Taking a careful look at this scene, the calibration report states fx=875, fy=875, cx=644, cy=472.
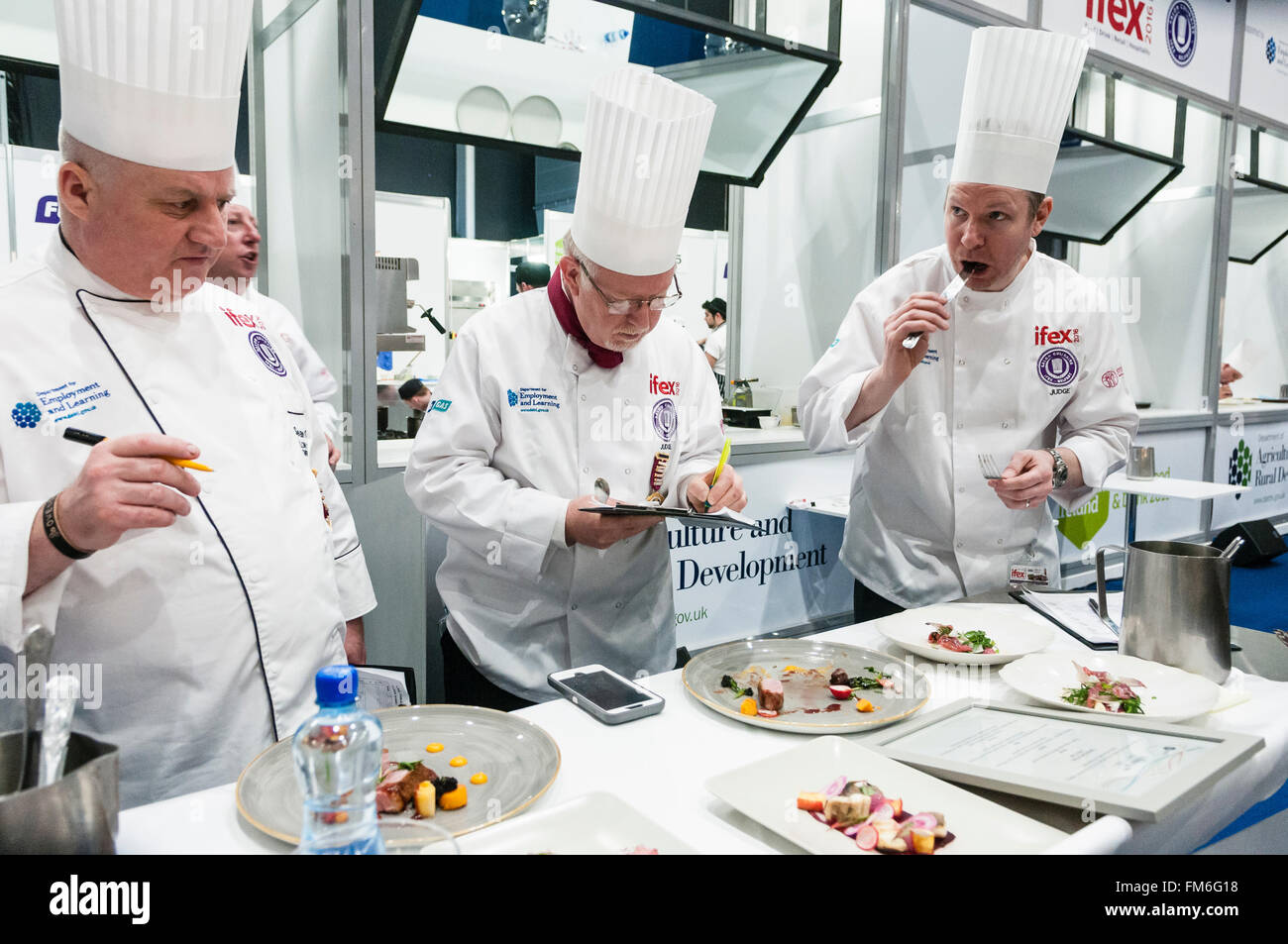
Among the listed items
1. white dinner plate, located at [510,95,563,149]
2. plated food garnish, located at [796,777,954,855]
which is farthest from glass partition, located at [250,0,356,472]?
plated food garnish, located at [796,777,954,855]

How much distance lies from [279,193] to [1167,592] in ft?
9.78

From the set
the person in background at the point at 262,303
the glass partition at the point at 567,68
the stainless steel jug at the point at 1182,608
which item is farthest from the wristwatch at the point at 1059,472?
the glass partition at the point at 567,68

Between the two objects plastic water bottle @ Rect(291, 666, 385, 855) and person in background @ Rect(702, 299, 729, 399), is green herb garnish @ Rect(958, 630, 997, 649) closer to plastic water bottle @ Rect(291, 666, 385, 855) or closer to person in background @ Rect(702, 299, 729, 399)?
plastic water bottle @ Rect(291, 666, 385, 855)

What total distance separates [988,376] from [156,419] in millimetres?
1758

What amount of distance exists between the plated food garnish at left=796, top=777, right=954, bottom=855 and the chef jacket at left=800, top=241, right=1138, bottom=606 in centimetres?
119

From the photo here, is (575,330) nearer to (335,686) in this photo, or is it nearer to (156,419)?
(156,419)

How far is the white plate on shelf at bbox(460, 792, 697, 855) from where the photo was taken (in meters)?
0.85

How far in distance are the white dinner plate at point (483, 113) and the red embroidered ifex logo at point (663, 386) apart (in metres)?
2.44

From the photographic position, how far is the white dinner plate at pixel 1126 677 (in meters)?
1.20

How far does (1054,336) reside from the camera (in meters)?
2.08

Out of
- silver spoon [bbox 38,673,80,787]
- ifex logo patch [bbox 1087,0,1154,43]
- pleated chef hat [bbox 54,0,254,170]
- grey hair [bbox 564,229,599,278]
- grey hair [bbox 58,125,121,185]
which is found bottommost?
silver spoon [bbox 38,673,80,787]

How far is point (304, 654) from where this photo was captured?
1288 mm
